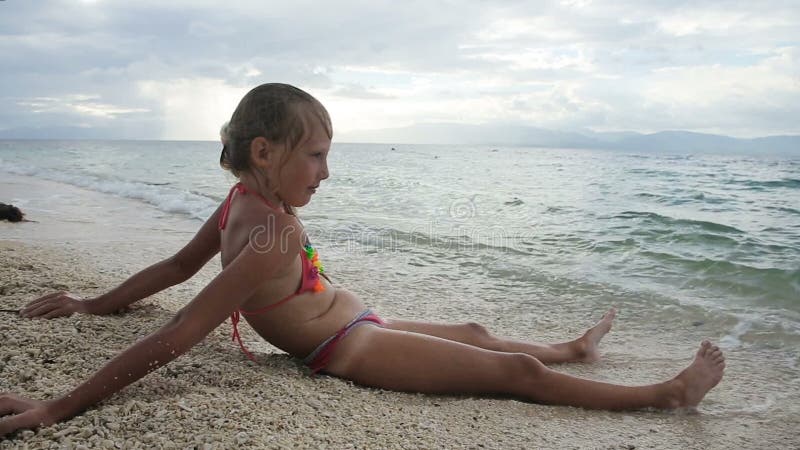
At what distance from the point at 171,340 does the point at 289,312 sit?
614mm

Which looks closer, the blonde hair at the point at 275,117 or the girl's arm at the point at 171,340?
the girl's arm at the point at 171,340

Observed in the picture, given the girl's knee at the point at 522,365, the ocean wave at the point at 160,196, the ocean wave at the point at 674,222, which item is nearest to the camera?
the girl's knee at the point at 522,365

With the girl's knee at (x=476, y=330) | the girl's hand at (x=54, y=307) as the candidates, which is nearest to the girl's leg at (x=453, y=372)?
the girl's knee at (x=476, y=330)

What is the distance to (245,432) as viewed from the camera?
199cm

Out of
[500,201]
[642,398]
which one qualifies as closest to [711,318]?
[642,398]

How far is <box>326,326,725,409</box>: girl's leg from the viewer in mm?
2727

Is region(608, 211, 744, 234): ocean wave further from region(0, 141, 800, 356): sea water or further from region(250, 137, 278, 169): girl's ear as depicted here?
region(250, 137, 278, 169): girl's ear

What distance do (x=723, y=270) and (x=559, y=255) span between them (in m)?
1.73

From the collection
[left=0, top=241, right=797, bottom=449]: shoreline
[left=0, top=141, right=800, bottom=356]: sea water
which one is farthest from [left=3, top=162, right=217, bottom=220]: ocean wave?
[left=0, top=241, right=797, bottom=449]: shoreline

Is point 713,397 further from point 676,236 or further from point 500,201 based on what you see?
point 500,201

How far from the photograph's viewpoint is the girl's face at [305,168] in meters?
2.50

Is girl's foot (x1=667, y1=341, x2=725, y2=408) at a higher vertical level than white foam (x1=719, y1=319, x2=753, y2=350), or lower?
higher

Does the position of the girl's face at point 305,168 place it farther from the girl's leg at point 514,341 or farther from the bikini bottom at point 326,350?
the girl's leg at point 514,341

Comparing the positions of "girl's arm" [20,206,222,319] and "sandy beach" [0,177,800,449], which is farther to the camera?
"girl's arm" [20,206,222,319]
